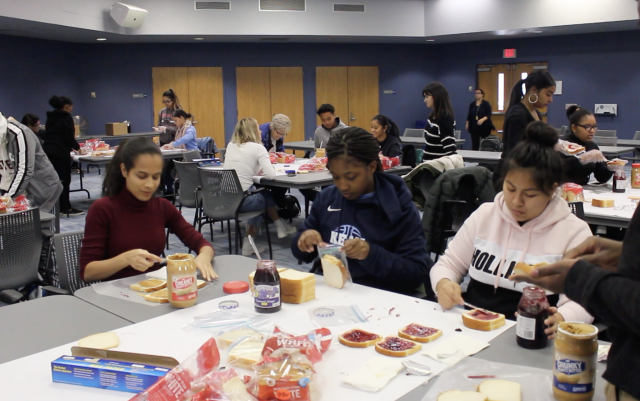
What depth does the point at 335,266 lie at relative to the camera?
83.0 inches

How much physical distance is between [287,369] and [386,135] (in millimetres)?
5167

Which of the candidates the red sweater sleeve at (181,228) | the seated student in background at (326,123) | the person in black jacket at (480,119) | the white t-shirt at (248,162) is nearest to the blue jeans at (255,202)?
the white t-shirt at (248,162)

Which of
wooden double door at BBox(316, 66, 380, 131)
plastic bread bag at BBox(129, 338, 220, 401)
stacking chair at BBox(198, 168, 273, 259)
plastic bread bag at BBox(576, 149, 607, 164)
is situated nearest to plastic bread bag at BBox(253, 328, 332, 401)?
plastic bread bag at BBox(129, 338, 220, 401)

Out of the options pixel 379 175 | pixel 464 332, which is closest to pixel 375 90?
pixel 379 175

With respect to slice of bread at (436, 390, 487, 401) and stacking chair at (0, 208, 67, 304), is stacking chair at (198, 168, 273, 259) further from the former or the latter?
slice of bread at (436, 390, 487, 401)

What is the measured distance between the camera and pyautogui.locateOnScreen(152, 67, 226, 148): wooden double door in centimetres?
1285

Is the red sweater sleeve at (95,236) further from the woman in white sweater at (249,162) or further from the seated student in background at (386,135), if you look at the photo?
the seated student in background at (386,135)

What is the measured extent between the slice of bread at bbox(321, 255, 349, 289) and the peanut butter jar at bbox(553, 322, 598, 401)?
0.96 m

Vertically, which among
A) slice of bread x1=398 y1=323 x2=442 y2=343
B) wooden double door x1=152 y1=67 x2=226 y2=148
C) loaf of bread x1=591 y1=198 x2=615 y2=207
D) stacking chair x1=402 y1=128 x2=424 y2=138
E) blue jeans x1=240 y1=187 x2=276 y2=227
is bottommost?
blue jeans x1=240 y1=187 x2=276 y2=227

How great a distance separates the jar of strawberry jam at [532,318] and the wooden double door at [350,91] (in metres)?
12.5

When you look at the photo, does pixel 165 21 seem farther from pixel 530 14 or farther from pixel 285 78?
pixel 530 14

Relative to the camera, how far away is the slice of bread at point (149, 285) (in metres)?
2.14

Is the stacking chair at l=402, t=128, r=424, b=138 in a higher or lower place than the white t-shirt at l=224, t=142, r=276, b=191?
higher

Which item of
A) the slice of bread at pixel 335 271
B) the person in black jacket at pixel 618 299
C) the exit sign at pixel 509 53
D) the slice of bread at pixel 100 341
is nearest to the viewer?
the person in black jacket at pixel 618 299
